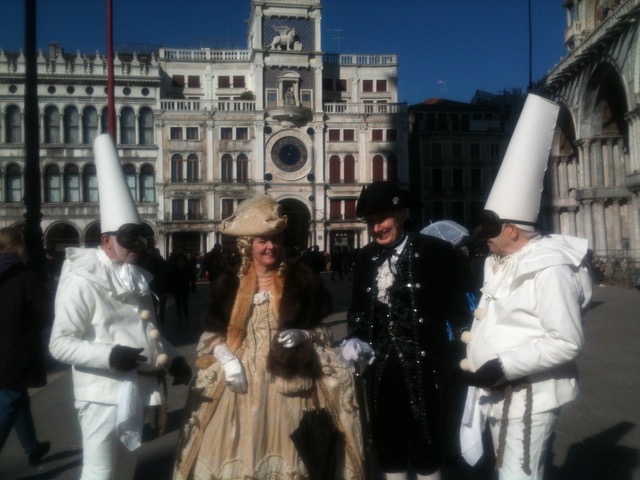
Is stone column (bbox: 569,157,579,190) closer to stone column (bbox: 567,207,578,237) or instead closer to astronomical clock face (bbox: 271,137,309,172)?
stone column (bbox: 567,207,578,237)

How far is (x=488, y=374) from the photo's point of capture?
2795 mm

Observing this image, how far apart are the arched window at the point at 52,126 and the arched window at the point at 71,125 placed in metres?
0.51

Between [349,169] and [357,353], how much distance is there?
42.7 m

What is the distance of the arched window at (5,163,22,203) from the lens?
41844 millimetres

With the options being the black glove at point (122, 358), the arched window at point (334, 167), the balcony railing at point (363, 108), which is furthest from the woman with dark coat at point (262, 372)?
the balcony railing at point (363, 108)

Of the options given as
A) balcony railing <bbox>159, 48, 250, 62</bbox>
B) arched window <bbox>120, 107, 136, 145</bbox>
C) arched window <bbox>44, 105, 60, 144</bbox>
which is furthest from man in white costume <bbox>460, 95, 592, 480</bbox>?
balcony railing <bbox>159, 48, 250, 62</bbox>

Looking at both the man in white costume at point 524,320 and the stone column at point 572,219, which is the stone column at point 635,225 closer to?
the stone column at point 572,219

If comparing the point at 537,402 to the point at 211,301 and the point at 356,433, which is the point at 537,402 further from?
the point at 211,301

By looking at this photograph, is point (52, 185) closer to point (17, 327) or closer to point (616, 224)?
point (616, 224)

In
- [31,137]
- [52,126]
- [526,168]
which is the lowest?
[526,168]

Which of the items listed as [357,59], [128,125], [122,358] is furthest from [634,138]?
[128,125]

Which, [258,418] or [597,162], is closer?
[258,418]

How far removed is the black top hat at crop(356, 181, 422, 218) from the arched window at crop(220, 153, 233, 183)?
41.1 m

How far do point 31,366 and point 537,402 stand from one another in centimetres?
334
